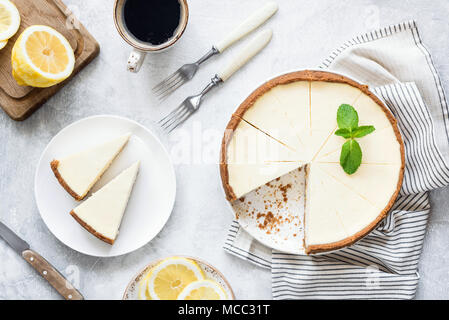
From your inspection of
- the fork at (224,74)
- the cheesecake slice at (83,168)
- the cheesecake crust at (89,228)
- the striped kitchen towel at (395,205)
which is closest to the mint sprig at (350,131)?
the striped kitchen towel at (395,205)

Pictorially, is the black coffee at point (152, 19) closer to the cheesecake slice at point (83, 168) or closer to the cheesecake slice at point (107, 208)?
the cheesecake slice at point (83, 168)

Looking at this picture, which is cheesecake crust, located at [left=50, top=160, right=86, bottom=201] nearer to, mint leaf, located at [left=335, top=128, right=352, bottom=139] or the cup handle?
the cup handle

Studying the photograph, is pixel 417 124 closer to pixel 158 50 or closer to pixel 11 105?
pixel 158 50

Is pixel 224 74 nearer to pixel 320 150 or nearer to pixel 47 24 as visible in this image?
pixel 320 150

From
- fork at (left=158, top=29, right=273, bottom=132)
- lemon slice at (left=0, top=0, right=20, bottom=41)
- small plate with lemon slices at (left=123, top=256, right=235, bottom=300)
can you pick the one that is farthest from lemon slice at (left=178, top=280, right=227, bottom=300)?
lemon slice at (left=0, top=0, right=20, bottom=41)

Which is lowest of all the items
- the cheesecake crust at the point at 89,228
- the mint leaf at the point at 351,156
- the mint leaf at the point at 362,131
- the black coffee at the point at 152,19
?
the cheesecake crust at the point at 89,228
